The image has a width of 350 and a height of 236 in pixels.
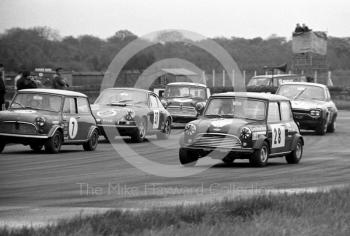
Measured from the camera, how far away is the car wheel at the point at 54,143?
18.6 metres

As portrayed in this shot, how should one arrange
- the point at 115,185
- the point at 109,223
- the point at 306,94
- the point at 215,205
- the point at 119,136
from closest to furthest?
the point at 109,223 → the point at 215,205 → the point at 115,185 → the point at 119,136 → the point at 306,94

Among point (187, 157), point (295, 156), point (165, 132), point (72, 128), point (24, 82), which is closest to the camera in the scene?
point (187, 157)

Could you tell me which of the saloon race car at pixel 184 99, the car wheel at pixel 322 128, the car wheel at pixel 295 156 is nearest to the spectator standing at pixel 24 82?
the saloon race car at pixel 184 99

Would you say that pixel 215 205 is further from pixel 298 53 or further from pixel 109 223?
pixel 298 53

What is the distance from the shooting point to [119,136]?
2392 centimetres

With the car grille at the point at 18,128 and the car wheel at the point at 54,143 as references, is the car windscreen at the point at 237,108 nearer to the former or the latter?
the car wheel at the point at 54,143

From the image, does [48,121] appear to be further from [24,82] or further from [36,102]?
[24,82]

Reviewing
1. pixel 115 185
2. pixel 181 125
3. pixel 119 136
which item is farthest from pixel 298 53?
pixel 115 185

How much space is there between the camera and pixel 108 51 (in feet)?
184

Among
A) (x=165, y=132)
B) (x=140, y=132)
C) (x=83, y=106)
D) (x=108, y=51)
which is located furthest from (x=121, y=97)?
(x=108, y=51)

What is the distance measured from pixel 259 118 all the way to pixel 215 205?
799 cm

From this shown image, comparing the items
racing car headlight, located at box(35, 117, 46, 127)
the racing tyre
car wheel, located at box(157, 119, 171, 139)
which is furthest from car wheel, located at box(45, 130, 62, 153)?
the racing tyre

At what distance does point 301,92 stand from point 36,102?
41.0ft

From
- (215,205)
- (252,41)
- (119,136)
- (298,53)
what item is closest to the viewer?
(215,205)
